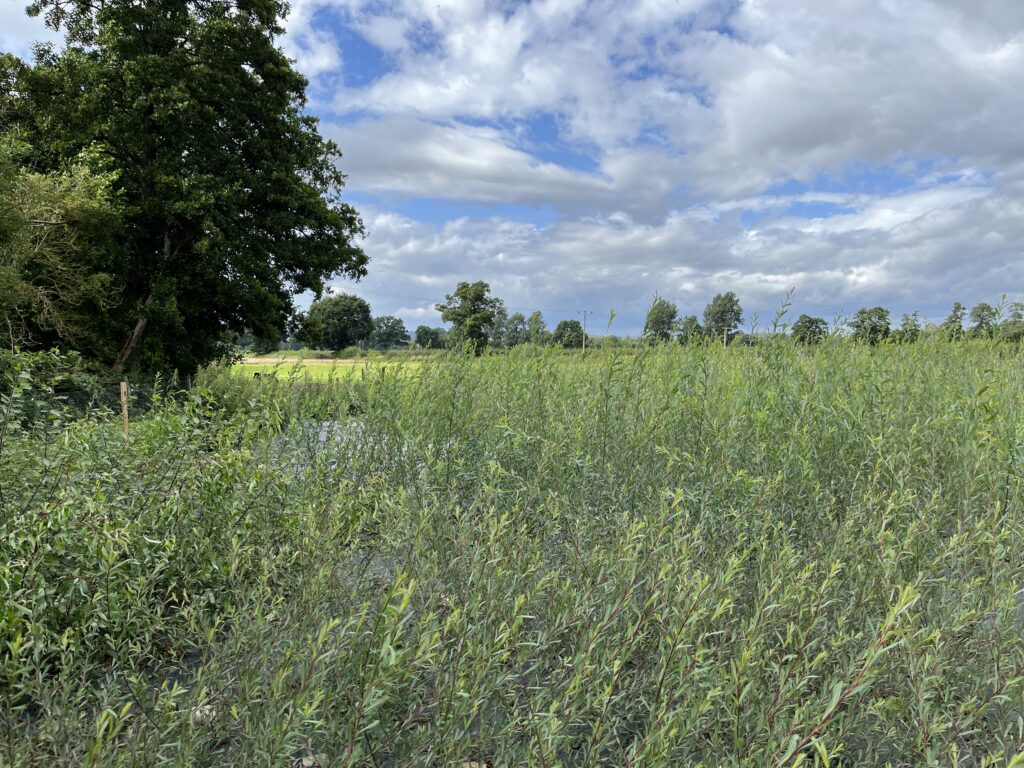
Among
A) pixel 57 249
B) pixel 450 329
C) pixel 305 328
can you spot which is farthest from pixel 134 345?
pixel 450 329

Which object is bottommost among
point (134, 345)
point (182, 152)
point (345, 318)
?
point (134, 345)

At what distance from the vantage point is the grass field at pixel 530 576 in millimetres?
1735

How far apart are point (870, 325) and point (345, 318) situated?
72.1 m

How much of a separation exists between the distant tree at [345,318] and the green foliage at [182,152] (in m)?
52.4

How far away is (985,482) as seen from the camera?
11.4 feet

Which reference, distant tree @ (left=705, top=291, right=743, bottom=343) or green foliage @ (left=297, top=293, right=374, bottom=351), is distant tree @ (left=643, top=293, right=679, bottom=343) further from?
green foliage @ (left=297, top=293, right=374, bottom=351)

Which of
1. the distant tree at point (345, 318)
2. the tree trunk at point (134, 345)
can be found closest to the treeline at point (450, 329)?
the distant tree at point (345, 318)

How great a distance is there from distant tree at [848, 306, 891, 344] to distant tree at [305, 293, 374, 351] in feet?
218

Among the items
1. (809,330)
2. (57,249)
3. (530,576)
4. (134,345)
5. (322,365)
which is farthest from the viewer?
(134,345)

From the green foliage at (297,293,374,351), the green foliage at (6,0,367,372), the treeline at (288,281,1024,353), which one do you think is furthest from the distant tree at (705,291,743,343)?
the green foliage at (297,293,374,351)

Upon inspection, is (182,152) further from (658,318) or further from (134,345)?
(658,318)

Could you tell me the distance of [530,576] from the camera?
7.88 feet

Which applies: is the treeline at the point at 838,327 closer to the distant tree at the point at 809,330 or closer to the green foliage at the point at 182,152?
the distant tree at the point at 809,330

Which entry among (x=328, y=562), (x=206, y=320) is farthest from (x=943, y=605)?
(x=206, y=320)
